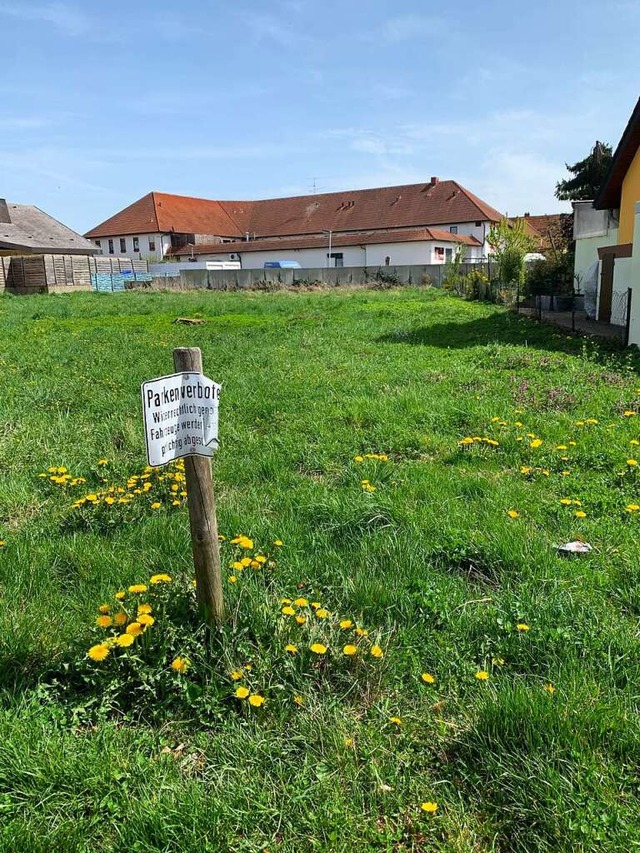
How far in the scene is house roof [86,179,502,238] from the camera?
5425 cm

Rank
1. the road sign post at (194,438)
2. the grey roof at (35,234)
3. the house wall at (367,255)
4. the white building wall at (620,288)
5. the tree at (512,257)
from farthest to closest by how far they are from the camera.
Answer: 1. the house wall at (367,255)
2. the grey roof at (35,234)
3. the tree at (512,257)
4. the white building wall at (620,288)
5. the road sign post at (194,438)

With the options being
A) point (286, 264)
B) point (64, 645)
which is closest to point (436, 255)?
point (286, 264)

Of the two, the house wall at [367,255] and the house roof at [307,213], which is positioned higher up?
the house roof at [307,213]

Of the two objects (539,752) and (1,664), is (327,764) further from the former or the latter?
(1,664)

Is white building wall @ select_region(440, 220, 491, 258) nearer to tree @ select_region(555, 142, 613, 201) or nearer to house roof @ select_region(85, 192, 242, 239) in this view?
tree @ select_region(555, 142, 613, 201)

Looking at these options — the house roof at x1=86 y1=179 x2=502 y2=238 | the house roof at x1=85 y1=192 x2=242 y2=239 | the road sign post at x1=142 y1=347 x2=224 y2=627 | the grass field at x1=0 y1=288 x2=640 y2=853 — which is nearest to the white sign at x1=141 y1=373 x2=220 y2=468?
the road sign post at x1=142 y1=347 x2=224 y2=627

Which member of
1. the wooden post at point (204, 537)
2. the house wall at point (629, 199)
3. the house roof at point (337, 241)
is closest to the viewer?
the wooden post at point (204, 537)

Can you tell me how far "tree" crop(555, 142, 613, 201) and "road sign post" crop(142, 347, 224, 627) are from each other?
35639 millimetres

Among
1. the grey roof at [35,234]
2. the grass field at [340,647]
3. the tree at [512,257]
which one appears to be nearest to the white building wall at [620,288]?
the tree at [512,257]

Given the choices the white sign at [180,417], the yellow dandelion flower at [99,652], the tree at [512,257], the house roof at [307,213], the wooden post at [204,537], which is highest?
the house roof at [307,213]

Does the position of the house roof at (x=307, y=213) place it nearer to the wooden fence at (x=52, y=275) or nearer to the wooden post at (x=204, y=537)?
the wooden fence at (x=52, y=275)

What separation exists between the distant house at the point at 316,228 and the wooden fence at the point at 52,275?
1976cm

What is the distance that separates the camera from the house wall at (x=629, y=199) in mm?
14578

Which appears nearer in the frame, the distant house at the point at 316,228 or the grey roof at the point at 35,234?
the grey roof at the point at 35,234
